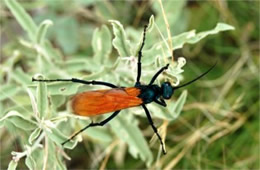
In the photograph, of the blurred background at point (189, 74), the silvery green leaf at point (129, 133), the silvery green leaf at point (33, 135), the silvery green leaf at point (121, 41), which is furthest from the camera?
the blurred background at point (189, 74)

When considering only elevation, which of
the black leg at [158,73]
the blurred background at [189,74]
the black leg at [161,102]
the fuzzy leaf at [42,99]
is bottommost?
the blurred background at [189,74]

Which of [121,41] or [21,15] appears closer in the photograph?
[121,41]

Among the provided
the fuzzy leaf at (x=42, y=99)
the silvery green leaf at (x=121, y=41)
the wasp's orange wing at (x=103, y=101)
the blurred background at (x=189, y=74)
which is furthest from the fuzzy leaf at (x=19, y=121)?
the blurred background at (x=189, y=74)

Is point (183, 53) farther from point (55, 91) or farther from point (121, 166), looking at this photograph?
point (55, 91)

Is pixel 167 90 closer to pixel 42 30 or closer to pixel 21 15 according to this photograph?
pixel 42 30

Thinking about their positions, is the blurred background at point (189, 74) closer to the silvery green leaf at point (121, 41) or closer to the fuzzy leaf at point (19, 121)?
the silvery green leaf at point (121, 41)

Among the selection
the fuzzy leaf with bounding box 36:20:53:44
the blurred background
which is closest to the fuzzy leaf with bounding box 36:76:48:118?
the fuzzy leaf with bounding box 36:20:53:44

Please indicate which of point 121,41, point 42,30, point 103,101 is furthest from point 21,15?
point 103,101
